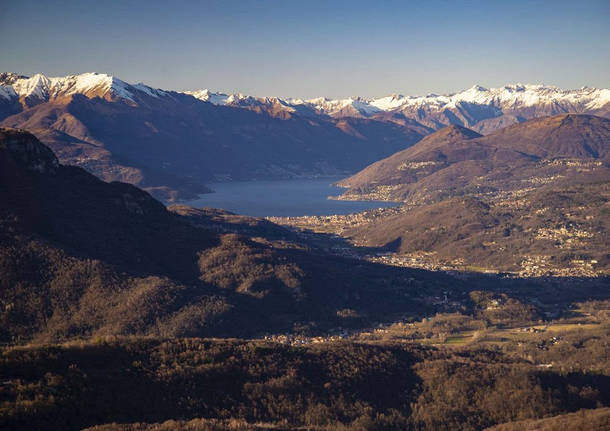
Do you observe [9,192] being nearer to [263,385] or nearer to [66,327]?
[66,327]

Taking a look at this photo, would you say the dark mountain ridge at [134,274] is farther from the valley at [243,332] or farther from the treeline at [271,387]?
the treeline at [271,387]

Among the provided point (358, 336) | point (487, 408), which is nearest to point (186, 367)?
point (487, 408)

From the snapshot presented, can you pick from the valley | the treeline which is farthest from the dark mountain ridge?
the treeline

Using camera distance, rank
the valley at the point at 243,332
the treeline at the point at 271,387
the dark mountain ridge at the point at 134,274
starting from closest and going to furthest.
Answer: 1. the treeline at the point at 271,387
2. the valley at the point at 243,332
3. the dark mountain ridge at the point at 134,274

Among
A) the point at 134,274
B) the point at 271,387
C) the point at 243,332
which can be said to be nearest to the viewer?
the point at 271,387

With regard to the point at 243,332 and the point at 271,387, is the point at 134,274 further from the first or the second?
the point at 271,387

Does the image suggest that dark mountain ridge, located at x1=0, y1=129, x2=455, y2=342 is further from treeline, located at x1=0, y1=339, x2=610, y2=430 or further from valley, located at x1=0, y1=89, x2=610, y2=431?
treeline, located at x1=0, y1=339, x2=610, y2=430

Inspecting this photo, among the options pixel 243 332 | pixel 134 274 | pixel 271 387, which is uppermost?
pixel 134 274

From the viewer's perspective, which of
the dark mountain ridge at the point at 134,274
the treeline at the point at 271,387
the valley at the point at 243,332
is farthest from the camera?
the dark mountain ridge at the point at 134,274

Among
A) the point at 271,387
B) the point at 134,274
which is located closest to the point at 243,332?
the point at 134,274

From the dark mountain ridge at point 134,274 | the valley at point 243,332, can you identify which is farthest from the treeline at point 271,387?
the dark mountain ridge at point 134,274

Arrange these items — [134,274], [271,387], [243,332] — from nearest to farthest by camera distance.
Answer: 1. [271,387]
2. [243,332]
3. [134,274]

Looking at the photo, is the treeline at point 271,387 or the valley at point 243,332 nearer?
the treeline at point 271,387
